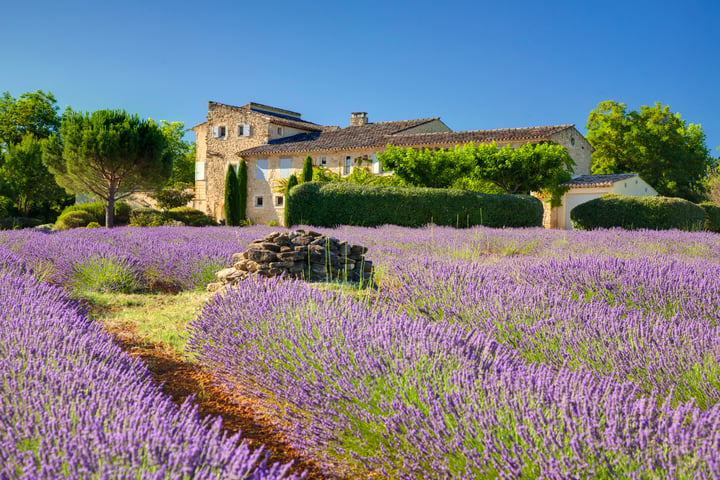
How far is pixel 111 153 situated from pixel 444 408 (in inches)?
710

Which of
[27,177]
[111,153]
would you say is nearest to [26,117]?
[27,177]

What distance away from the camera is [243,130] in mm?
29234

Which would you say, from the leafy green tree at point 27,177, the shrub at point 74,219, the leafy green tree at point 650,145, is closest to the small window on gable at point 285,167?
the shrub at point 74,219

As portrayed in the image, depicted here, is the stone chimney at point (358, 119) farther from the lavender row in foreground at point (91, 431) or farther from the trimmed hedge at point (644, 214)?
the lavender row in foreground at point (91, 431)

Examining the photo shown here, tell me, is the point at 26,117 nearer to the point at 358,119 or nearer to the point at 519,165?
the point at 358,119

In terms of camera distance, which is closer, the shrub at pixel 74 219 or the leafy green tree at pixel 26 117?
the shrub at pixel 74 219

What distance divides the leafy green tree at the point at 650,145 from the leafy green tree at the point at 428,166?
14.6 m

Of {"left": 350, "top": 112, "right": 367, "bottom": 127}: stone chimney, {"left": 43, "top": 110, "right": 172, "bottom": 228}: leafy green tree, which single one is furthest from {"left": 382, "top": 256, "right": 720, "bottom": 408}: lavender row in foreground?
{"left": 350, "top": 112, "right": 367, "bottom": 127}: stone chimney

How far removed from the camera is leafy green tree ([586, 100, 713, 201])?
2967cm

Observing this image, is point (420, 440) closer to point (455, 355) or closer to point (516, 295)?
point (455, 355)

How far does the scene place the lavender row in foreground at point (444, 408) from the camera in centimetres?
127

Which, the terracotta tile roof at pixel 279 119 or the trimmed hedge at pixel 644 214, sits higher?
the terracotta tile roof at pixel 279 119

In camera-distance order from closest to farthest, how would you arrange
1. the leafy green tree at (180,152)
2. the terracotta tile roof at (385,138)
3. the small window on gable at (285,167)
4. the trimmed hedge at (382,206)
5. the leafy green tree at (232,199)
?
the trimmed hedge at (382,206) → the terracotta tile roof at (385,138) → the leafy green tree at (232,199) → the small window on gable at (285,167) → the leafy green tree at (180,152)

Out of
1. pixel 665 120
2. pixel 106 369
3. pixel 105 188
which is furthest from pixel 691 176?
pixel 106 369
